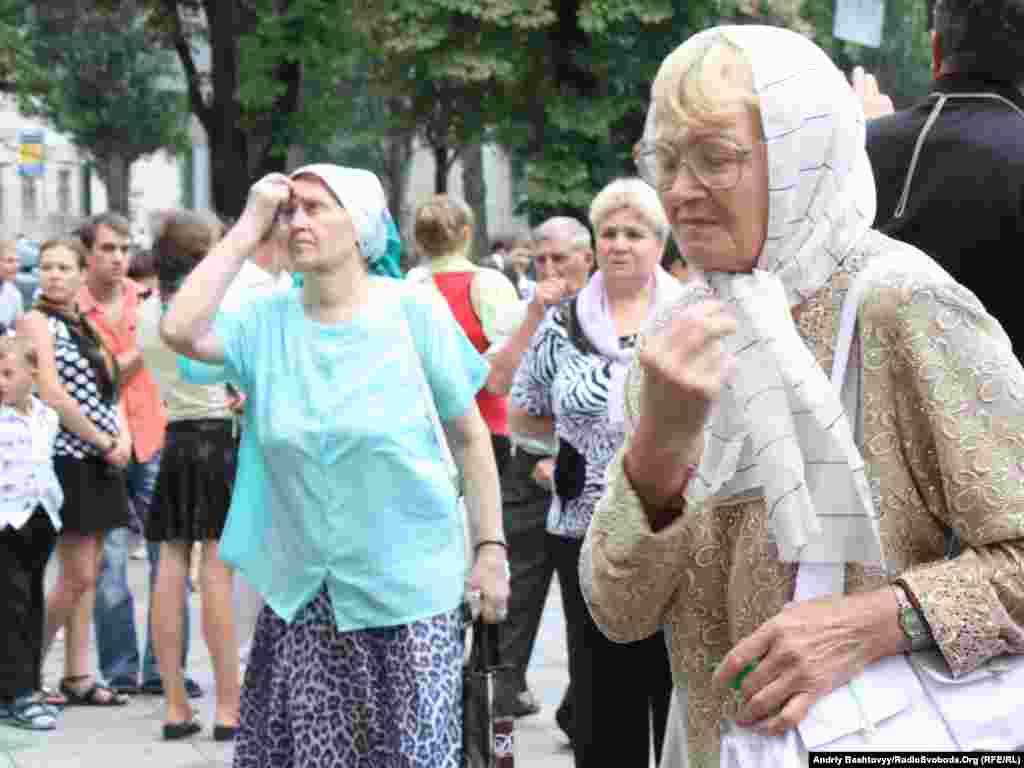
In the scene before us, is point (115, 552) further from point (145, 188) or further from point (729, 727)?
point (145, 188)

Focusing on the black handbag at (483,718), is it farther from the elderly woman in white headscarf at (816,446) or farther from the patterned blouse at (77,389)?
the patterned blouse at (77,389)

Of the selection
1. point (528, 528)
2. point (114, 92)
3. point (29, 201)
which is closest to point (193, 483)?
point (528, 528)

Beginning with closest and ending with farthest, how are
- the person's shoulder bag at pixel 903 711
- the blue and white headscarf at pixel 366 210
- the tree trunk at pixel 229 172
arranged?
1. the person's shoulder bag at pixel 903 711
2. the blue and white headscarf at pixel 366 210
3. the tree trunk at pixel 229 172

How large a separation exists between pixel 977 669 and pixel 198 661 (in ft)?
25.9

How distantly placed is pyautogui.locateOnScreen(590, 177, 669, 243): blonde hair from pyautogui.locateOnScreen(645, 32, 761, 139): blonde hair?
13.4ft

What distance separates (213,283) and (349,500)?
0.80 meters

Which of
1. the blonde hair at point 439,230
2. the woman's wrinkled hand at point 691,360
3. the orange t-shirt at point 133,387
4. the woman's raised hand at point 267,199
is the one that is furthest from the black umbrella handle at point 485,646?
the orange t-shirt at point 133,387

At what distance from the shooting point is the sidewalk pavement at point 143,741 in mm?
7457

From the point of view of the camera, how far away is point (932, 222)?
3.54 metres

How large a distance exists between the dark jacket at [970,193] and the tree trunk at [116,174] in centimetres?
4548

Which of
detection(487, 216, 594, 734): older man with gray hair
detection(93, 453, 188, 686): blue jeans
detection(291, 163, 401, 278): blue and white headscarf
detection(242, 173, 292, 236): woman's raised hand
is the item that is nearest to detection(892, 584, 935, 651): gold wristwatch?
detection(291, 163, 401, 278): blue and white headscarf

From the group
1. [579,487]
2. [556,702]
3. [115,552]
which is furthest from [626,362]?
[115,552]

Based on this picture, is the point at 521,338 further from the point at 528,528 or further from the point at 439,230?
the point at 439,230

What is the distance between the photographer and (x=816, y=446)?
2307 millimetres
